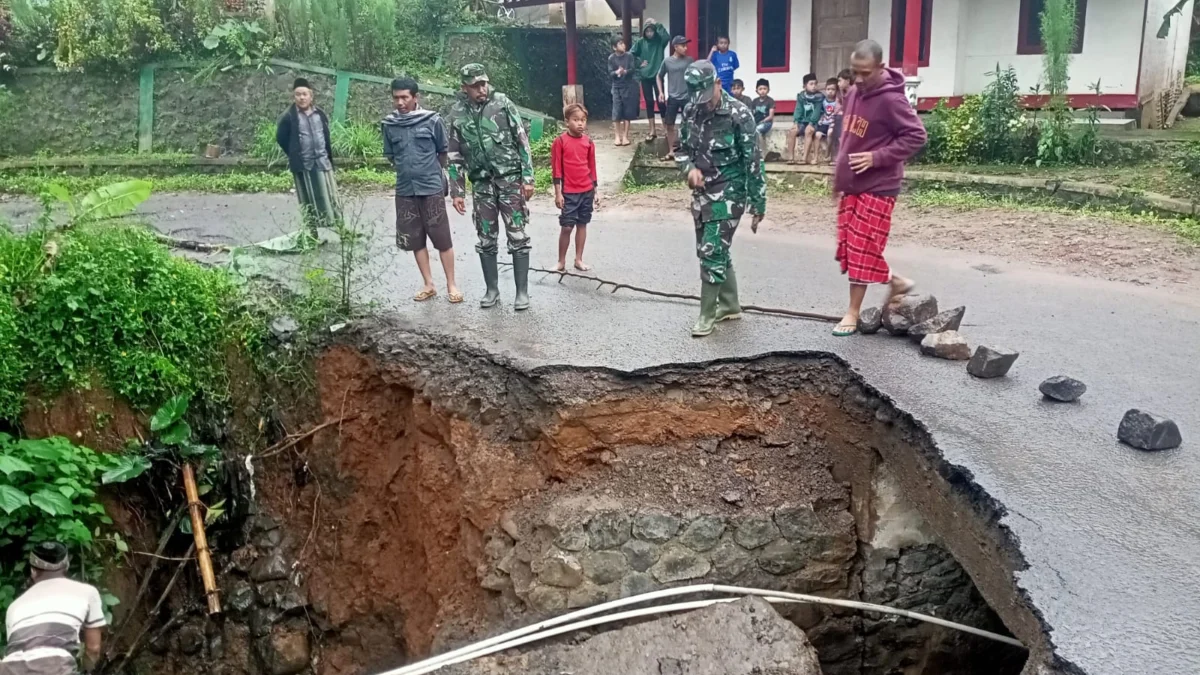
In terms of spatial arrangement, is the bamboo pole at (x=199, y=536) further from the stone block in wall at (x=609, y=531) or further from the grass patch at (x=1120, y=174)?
the grass patch at (x=1120, y=174)

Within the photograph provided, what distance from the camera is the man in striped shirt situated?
4.87 meters

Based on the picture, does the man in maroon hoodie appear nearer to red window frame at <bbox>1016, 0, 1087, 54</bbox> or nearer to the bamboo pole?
the bamboo pole

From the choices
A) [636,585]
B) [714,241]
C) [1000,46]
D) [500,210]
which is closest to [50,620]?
[636,585]

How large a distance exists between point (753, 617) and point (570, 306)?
3.33 m

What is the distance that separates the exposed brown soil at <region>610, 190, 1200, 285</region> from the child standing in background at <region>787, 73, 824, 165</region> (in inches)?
79.0

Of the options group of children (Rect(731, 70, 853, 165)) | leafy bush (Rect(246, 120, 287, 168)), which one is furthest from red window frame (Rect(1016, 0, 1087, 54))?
leafy bush (Rect(246, 120, 287, 168))

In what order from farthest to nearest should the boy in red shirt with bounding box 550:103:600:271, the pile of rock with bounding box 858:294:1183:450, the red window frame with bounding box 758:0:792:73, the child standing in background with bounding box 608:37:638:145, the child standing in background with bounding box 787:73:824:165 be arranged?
1. the red window frame with bounding box 758:0:792:73
2. the child standing in background with bounding box 608:37:638:145
3. the child standing in background with bounding box 787:73:824:165
4. the boy in red shirt with bounding box 550:103:600:271
5. the pile of rock with bounding box 858:294:1183:450

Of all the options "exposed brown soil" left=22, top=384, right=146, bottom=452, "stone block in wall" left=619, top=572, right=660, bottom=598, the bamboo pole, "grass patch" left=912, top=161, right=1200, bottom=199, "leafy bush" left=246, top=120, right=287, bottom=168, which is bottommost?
the bamboo pole

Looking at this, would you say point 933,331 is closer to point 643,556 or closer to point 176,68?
point 643,556

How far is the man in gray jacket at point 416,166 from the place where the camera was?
6801 mm

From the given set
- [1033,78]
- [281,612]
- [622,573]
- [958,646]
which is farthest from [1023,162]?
[281,612]

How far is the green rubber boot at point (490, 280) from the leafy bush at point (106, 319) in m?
1.89

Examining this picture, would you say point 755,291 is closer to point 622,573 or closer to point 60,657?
point 622,573

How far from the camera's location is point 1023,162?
504 inches
